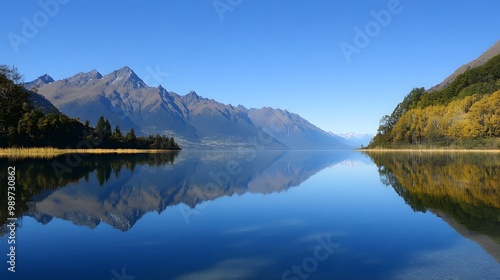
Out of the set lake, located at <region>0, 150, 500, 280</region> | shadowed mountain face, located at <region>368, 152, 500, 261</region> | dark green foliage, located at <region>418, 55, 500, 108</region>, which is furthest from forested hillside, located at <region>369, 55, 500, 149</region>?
lake, located at <region>0, 150, 500, 280</region>

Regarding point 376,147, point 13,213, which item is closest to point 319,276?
point 13,213

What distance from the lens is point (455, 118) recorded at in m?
127

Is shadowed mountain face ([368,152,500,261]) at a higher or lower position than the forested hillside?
lower

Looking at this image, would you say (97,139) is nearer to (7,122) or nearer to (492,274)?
(7,122)

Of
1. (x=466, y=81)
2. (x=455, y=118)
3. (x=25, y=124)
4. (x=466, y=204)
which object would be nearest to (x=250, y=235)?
(x=466, y=204)

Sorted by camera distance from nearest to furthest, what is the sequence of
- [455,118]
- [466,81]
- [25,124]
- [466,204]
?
1. [466,204]
2. [25,124]
3. [455,118]
4. [466,81]

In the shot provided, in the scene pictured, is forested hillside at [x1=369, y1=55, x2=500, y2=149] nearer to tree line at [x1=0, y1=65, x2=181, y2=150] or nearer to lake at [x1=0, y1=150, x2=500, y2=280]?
lake at [x1=0, y1=150, x2=500, y2=280]

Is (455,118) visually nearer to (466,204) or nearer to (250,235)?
(466,204)

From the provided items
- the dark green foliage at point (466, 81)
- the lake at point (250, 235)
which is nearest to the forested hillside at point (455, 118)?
the dark green foliage at point (466, 81)

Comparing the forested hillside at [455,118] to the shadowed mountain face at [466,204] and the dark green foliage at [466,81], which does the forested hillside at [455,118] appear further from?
the shadowed mountain face at [466,204]

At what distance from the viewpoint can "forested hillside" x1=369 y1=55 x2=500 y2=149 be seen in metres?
113

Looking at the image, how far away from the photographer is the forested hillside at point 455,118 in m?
113

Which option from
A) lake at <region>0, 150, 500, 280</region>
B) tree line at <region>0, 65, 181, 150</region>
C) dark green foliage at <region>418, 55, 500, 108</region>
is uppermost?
dark green foliage at <region>418, 55, 500, 108</region>

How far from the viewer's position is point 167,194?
2336 cm
